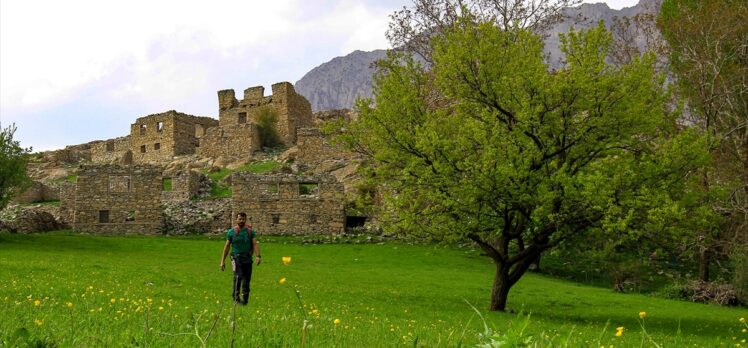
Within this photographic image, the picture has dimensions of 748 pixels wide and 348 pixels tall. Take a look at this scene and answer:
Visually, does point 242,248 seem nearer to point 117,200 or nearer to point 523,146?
point 523,146

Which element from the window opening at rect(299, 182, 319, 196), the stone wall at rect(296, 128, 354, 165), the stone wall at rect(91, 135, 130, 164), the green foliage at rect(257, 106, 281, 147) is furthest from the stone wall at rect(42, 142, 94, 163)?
the window opening at rect(299, 182, 319, 196)

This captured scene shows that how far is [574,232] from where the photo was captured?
18.7 metres

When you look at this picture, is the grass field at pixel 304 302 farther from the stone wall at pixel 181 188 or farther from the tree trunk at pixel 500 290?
the stone wall at pixel 181 188

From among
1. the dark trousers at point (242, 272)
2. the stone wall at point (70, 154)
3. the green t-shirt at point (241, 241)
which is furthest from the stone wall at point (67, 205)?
the dark trousers at point (242, 272)

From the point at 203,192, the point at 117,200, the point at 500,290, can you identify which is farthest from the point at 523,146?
the point at 203,192

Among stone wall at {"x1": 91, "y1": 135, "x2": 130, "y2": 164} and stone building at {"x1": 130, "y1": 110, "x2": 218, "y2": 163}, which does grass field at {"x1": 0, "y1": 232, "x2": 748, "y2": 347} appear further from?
stone wall at {"x1": 91, "y1": 135, "x2": 130, "y2": 164}

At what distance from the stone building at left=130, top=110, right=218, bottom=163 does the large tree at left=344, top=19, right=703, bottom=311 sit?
51129mm

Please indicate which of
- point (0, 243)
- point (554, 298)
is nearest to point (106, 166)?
point (0, 243)

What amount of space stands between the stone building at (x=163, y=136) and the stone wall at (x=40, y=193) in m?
13.6

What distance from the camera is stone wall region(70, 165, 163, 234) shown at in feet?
147

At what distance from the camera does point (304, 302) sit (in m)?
17.3

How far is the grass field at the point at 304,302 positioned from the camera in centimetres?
631

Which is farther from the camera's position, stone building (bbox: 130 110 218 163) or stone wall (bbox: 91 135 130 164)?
stone wall (bbox: 91 135 130 164)

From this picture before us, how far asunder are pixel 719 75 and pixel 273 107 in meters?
48.5
